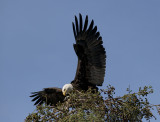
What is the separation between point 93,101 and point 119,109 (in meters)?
0.63

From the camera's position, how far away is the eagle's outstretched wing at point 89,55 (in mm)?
9312

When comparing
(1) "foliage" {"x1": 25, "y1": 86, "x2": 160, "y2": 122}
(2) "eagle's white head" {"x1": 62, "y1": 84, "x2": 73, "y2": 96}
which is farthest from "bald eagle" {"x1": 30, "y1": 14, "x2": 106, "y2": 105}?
(1) "foliage" {"x1": 25, "y1": 86, "x2": 160, "y2": 122}

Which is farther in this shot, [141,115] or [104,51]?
[104,51]

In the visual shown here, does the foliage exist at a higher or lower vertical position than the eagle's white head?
lower

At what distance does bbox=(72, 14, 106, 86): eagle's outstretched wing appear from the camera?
367 inches

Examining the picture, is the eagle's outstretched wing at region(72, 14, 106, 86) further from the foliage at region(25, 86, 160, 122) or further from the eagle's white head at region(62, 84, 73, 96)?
the foliage at region(25, 86, 160, 122)

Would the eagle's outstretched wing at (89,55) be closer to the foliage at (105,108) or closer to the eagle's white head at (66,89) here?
the eagle's white head at (66,89)

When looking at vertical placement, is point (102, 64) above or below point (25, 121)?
above

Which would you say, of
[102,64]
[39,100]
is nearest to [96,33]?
[102,64]

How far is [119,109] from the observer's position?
619cm

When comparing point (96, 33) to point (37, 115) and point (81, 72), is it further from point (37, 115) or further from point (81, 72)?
point (37, 115)

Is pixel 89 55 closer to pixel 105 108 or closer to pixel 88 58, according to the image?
pixel 88 58

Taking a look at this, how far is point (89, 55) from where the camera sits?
9477 mm

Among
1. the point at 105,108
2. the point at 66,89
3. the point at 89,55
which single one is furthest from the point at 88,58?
the point at 105,108
